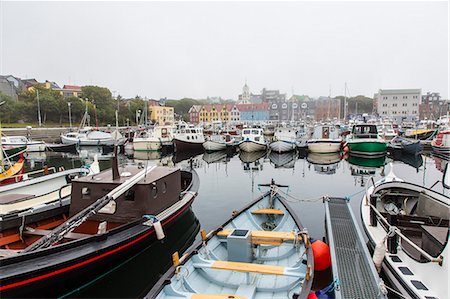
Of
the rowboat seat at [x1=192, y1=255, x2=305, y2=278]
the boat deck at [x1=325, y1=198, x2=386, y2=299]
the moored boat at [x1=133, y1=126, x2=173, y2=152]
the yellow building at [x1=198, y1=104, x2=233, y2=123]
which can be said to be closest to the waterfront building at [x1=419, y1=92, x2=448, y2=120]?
the yellow building at [x1=198, y1=104, x2=233, y2=123]

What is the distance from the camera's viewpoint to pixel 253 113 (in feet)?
356

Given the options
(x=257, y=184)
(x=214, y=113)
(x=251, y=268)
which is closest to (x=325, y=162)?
(x=257, y=184)

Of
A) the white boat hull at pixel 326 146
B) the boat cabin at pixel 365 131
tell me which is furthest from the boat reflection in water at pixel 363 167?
the boat cabin at pixel 365 131

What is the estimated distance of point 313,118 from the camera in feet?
383

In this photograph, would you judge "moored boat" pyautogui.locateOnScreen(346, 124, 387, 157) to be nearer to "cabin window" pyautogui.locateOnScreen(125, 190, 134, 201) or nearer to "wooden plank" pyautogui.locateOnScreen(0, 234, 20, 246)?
"cabin window" pyautogui.locateOnScreen(125, 190, 134, 201)

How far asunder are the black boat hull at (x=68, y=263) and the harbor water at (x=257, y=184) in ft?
1.42

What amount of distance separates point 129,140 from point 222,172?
2627 cm

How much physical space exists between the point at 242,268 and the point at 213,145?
3191 centimetres

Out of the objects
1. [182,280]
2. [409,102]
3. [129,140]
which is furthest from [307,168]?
[409,102]

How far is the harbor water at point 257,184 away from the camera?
7.75m

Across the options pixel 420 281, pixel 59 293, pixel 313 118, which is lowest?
pixel 59 293

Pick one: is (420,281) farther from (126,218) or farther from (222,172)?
(222,172)

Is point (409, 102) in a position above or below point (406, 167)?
above

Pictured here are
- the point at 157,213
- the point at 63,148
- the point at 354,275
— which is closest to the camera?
the point at 354,275
